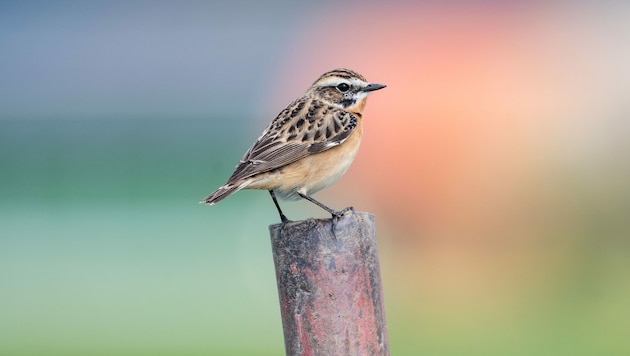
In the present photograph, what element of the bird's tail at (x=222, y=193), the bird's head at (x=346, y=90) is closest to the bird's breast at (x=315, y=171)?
the bird's tail at (x=222, y=193)

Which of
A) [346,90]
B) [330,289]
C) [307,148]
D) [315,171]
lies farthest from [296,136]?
[330,289]

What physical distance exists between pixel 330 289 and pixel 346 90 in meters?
2.89

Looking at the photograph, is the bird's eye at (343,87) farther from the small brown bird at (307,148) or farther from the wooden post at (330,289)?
the wooden post at (330,289)

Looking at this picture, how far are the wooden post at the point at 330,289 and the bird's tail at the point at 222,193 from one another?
1.15 metres

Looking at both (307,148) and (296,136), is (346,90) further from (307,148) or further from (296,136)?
(307,148)

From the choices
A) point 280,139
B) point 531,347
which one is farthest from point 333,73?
point 531,347

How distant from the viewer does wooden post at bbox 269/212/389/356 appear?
189 inches

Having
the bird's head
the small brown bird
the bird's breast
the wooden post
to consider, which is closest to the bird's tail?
the small brown bird

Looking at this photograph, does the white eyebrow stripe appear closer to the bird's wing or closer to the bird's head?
the bird's head

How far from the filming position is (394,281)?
19.7 m

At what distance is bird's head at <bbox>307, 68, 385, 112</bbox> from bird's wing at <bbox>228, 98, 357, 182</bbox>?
0.12 metres

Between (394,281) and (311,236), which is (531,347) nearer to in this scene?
(394,281)

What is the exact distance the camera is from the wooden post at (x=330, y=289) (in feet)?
15.8

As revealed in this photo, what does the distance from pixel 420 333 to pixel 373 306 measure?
39.3 feet
